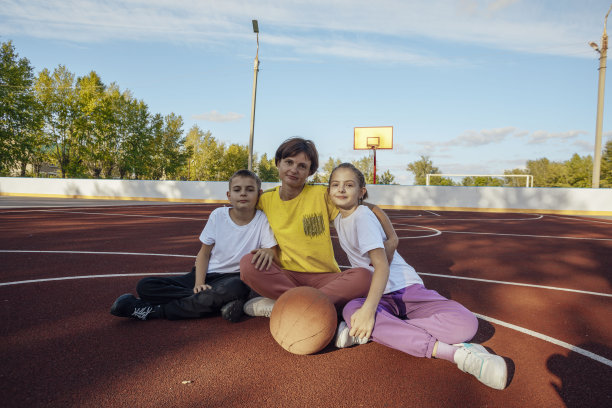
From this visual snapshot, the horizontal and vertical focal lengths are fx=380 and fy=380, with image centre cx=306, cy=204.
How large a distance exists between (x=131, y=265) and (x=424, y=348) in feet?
13.7

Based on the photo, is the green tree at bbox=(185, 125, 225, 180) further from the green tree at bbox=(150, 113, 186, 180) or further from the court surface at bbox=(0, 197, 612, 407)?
the court surface at bbox=(0, 197, 612, 407)

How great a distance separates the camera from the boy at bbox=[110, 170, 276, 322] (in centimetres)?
314

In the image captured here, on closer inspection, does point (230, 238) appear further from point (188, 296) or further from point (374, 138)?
point (374, 138)

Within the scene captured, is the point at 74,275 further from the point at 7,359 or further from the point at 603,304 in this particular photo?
the point at 603,304

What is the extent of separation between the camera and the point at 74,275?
4.55 m

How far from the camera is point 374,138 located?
29062 millimetres

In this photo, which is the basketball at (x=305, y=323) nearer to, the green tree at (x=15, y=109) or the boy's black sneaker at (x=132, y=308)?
the boy's black sneaker at (x=132, y=308)

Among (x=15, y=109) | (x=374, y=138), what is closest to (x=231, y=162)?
(x=15, y=109)

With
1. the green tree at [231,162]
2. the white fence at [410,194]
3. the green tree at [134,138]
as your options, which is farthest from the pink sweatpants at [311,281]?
the green tree at [231,162]

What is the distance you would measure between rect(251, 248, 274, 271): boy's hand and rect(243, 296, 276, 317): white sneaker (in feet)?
1.48

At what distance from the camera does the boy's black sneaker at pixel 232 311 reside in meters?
3.11

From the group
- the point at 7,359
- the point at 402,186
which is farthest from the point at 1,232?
the point at 402,186

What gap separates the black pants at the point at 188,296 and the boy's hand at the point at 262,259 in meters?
0.39

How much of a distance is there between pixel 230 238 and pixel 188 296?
1.99 ft
